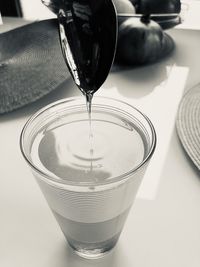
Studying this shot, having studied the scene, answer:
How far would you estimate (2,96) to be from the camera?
1.90ft

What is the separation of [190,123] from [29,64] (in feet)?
0.89

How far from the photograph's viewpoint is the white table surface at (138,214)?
40cm

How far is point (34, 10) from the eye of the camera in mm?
902

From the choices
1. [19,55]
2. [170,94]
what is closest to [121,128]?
[170,94]

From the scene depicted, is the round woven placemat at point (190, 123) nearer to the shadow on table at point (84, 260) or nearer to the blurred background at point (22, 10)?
the shadow on table at point (84, 260)

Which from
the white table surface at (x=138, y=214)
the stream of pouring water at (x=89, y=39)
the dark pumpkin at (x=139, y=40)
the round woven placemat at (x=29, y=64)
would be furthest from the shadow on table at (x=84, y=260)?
the dark pumpkin at (x=139, y=40)

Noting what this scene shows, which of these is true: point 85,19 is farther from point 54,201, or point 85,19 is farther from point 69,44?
point 54,201

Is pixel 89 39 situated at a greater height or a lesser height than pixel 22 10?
greater

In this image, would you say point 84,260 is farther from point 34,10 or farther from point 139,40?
point 34,10

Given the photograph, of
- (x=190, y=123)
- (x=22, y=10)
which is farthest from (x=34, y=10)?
(x=190, y=123)

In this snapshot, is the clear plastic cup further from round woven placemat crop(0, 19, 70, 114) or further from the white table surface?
round woven placemat crop(0, 19, 70, 114)

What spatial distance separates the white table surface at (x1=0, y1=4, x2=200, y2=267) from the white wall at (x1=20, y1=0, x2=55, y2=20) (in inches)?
13.3

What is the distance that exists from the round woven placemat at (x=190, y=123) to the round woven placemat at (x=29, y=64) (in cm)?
18

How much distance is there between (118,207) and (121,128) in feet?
0.30
